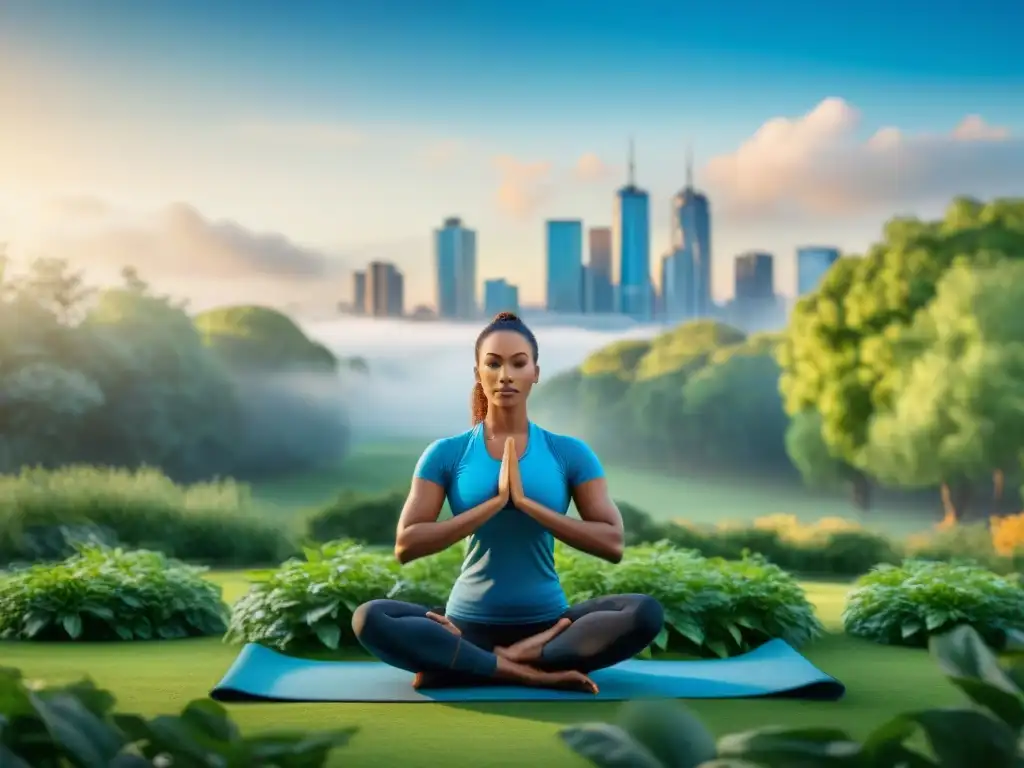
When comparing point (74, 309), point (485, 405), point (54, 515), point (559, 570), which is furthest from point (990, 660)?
point (74, 309)

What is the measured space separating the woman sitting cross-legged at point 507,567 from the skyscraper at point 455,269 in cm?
1112

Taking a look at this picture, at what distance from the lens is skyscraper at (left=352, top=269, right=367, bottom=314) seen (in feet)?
55.5

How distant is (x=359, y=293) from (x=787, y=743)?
14539mm

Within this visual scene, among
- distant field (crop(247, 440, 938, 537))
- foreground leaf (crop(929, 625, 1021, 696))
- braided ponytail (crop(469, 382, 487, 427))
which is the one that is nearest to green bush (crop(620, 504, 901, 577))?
distant field (crop(247, 440, 938, 537))

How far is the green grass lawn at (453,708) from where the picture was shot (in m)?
4.65

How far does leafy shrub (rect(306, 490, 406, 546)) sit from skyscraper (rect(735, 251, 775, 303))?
5.92 meters

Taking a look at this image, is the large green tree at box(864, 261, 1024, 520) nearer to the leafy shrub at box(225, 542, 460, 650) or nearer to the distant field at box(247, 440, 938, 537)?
the distant field at box(247, 440, 938, 537)

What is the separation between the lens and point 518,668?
5.44 meters

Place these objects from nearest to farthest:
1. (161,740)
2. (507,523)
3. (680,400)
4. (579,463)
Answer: (161,740)
(507,523)
(579,463)
(680,400)

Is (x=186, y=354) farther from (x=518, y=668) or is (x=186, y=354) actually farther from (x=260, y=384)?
(x=518, y=668)

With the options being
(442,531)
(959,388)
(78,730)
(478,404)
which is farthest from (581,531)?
(959,388)

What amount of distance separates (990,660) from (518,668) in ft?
8.71

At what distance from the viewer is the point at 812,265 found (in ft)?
58.4

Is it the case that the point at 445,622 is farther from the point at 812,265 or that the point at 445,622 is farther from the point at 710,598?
the point at 812,265
